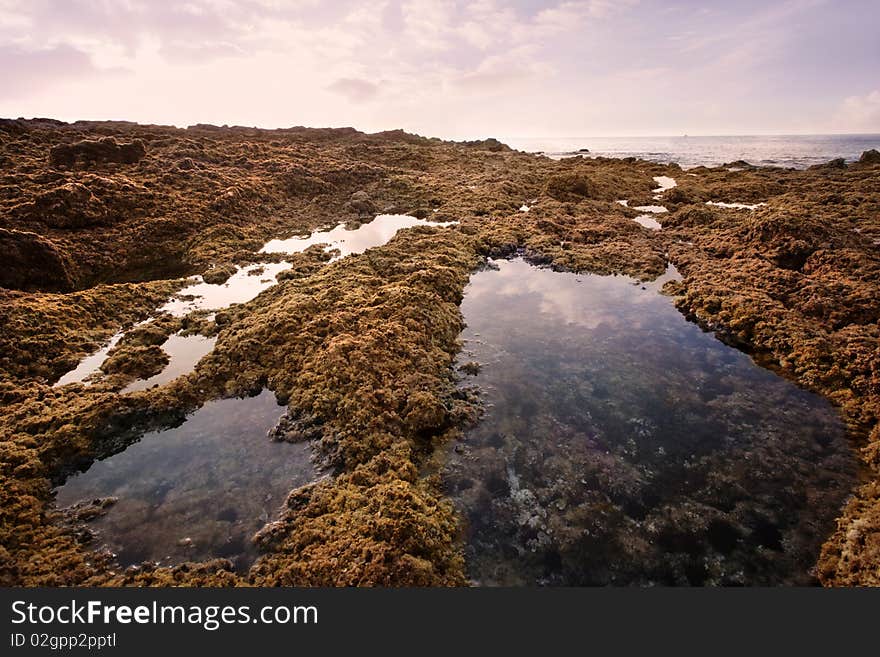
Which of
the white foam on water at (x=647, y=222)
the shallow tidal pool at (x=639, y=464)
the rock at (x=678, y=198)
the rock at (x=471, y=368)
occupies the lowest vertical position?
the shallow tidal pool at (x=639, y=464)

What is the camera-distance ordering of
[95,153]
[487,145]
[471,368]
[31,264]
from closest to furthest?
→ [471,368] → [31,264] → [95,153] → [487,145]

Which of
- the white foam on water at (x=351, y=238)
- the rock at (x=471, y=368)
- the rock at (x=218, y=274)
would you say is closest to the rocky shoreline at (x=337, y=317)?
the rock at (x=218, y=274)

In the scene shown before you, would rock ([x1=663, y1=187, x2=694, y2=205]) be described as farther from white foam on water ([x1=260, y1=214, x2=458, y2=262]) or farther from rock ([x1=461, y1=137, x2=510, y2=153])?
rock ([x1=461, y1=137, x2=510, y2=153])

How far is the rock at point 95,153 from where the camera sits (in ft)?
89.4

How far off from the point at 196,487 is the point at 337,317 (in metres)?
6.88

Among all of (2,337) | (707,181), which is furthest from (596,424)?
(707,181)

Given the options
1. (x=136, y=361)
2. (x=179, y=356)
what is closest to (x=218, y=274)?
(x=179, y=356)

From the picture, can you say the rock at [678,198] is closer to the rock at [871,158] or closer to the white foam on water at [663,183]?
the white foam on water at [663,183]

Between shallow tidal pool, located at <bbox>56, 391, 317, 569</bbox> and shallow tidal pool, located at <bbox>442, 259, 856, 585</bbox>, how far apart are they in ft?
13.5

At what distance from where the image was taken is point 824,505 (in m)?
8.31

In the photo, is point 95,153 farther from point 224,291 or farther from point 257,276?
point 224,291

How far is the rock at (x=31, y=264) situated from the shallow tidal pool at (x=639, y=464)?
1726 centimetres

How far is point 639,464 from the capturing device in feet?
31.3

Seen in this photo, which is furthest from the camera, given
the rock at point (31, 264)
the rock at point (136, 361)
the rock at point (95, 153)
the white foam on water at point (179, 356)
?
the rock at point (95, 153)
